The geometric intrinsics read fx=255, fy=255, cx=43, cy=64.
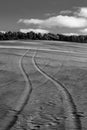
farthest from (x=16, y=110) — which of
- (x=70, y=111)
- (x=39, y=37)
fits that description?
(x=39, y=37)

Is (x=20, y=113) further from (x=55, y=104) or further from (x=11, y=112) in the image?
(x=55, y=104)

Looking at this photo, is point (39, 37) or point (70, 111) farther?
point (39, 37)

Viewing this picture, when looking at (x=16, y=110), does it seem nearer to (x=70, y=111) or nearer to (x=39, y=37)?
(x=70, y=111)

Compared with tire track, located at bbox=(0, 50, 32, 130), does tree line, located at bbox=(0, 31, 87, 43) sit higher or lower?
higher

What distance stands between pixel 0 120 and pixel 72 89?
12.2 feet

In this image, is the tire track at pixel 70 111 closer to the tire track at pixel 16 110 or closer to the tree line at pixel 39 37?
the tire track at pixel 16 110

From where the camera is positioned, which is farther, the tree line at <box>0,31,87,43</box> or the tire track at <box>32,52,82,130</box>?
the tree line at <box>0,31,87,43</box>

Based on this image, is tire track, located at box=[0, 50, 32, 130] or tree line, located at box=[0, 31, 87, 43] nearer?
tire track, located at box=[0, 50, 32, 130]

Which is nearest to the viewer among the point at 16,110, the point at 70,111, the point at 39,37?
the point at 70,111

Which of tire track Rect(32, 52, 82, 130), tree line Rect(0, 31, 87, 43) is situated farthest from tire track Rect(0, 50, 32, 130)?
tree line Rect(0, 31, 87, 43)

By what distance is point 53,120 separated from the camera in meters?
5.93

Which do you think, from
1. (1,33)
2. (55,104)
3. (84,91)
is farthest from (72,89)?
(1,33)

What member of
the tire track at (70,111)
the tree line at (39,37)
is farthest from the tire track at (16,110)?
the tree line at (39,37)

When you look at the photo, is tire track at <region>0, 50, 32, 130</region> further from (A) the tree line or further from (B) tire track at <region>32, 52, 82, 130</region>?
(A) the tree line
